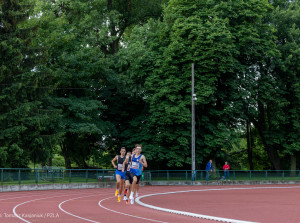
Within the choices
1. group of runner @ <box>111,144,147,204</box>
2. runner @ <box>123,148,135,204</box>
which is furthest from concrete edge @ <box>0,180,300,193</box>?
group of runner @ <box>111,144,147,204</box>

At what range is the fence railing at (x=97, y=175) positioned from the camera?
88.5ft

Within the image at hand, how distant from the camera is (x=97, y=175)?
32.2 m

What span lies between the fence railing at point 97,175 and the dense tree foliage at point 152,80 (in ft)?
5.14

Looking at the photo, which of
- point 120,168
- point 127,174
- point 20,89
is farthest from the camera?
point 20,89

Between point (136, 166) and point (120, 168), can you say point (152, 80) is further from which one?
point (136, 166)

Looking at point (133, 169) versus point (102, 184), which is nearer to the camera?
point (133, 169)

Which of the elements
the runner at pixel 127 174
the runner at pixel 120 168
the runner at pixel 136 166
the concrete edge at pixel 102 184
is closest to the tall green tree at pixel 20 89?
the concrete edge at pixel 102 184

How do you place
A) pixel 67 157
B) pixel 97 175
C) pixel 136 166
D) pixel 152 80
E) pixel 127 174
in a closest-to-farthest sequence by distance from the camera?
pixel 136 166
pixel 127 174
pixel 97 175
pixel 152 80
pixel 67 157

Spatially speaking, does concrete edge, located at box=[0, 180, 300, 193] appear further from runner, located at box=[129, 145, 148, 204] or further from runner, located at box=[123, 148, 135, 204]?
runner, located at box=[129, 145, 148, 204]

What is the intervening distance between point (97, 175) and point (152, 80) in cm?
1037

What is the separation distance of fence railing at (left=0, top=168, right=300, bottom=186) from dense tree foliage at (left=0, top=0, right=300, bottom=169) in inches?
61.7

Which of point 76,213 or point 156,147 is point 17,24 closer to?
→ point 156,147

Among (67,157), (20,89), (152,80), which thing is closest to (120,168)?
(20,89)

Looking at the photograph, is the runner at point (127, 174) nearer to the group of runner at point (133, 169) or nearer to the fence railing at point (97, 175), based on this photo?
the group of runner at point (133, 169)
